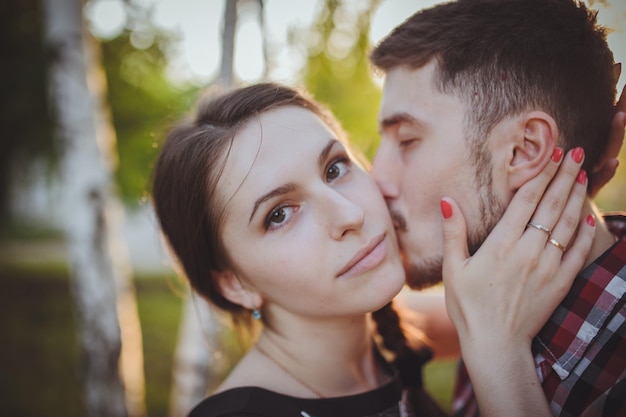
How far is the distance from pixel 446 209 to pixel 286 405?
41.7 inches

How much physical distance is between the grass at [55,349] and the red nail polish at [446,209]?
2061mm

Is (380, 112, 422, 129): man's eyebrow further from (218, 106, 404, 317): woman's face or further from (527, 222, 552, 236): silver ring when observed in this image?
(527, 222, 552, 236): silver ring

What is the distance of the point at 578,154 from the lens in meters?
1.86

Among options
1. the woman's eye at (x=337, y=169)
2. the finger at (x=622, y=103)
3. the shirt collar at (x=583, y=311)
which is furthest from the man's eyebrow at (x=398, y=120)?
the shirt collar at (x=583, y=311)

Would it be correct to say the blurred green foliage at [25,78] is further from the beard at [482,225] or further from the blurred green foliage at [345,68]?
the beard at [482,225]

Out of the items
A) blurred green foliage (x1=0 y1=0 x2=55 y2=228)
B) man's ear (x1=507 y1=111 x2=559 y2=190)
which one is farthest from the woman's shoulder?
blurred green foliage (x1=0 y1=0 x2=55 y2=228)

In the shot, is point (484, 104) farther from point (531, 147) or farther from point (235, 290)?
point (235, 290)

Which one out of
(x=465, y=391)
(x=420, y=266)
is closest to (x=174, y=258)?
(x=420, y=266)

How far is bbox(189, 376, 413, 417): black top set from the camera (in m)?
1.82

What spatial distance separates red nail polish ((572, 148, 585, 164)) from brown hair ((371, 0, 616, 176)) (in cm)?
8

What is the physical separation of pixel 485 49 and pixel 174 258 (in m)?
1.86

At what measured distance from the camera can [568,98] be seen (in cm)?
195

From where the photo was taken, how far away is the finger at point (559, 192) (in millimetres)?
1843

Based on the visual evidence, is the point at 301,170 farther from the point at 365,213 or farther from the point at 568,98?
the point at 568,98
